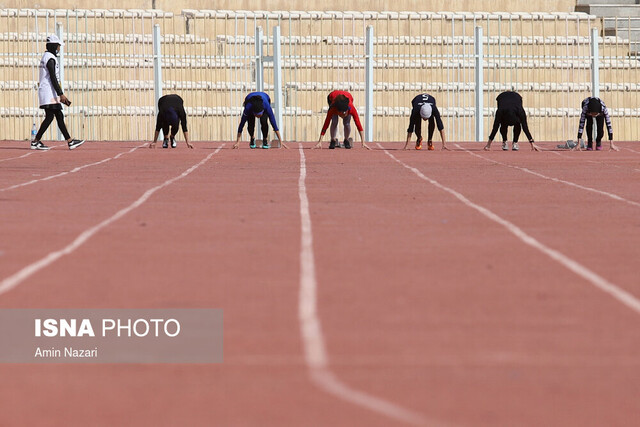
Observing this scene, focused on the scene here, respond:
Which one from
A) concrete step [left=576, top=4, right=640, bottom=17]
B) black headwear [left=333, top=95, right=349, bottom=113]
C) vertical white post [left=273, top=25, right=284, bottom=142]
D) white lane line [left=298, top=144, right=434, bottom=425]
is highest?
concrete step [left=576, top=4, right=640, bottom=17]

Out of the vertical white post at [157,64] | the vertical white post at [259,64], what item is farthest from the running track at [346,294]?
the vertical white post at [157,64]

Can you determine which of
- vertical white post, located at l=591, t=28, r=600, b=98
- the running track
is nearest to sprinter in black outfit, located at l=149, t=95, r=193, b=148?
vertical white post, located at l=591, t=28, r=600, b=98

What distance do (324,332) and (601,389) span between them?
1.38 m

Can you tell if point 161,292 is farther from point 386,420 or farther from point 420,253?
point 386,420

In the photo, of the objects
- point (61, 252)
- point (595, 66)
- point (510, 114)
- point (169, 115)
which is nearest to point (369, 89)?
point (595, 66)

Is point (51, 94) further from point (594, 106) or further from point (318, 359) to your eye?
point (318, 359)

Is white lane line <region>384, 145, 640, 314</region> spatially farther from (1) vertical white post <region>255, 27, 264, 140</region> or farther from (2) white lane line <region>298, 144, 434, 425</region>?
(1) vertical white post <region>255, 27, 264, 140</region>

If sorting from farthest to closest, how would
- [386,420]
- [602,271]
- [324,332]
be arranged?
[602,271] → [324,332] → [386,420]

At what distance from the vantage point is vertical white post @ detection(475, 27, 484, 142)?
1181 inches

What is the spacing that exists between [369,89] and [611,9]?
7.51 m

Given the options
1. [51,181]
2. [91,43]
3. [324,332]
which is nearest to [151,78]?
[91,43]

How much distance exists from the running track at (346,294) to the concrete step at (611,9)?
19638mm

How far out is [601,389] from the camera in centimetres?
517

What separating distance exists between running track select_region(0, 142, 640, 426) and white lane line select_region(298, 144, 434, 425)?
0.01 metres
